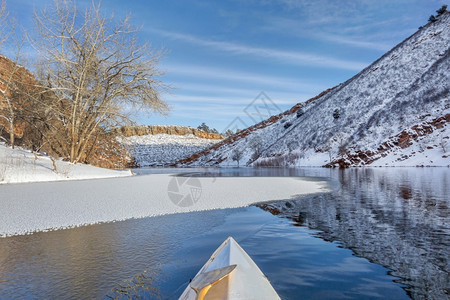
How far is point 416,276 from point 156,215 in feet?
18.0

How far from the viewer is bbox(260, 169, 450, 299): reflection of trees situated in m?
3.51

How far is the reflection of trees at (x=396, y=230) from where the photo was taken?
3508mm

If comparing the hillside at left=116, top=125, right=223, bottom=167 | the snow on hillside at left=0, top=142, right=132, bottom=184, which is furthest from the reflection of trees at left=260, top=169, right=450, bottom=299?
the hillside at left=116, top=125, right=223, bottom=167

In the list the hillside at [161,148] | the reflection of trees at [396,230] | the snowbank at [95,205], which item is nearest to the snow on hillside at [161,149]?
the hillside at [161,148]

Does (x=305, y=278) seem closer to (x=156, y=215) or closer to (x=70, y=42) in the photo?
(x=156, y=215)

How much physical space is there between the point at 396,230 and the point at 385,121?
152 feet

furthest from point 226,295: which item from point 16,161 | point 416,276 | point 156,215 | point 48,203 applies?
point 16,161

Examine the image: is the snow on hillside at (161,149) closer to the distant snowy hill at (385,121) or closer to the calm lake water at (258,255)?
the distant snowy hill at (385,121)

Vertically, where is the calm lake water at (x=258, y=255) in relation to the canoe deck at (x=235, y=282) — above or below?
below

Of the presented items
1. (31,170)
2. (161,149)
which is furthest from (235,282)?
(161,149)

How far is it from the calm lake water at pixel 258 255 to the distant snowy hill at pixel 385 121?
34.5 m

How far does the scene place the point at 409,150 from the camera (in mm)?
37531

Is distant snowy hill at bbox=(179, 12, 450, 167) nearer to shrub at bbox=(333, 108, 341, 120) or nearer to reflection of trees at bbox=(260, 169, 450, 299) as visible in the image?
shrub at bbox=(333, 108, 341, 120)

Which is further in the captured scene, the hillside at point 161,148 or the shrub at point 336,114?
the hillside at point 161,148
